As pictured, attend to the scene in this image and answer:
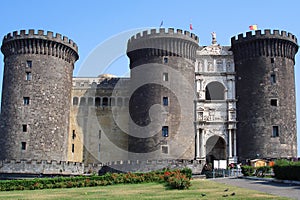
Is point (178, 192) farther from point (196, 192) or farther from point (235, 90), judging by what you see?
point (235, 90)

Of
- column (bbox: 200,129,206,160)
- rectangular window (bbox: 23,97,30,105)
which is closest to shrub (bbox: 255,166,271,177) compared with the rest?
column (bbox: 200,129,206,160)

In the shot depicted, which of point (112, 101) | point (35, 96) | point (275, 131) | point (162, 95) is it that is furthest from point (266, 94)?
point (35, 96)

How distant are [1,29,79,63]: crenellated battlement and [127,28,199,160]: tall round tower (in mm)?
7315

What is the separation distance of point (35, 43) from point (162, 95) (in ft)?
44.9

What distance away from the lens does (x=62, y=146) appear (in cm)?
4284

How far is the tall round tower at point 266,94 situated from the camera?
41.6 meters

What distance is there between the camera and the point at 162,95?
141 ft

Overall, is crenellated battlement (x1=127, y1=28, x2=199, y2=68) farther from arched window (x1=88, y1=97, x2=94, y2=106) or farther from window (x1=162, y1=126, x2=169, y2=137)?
arched window (x1=88, y1=97, x2=94, y2=106)

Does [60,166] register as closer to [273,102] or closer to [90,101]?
[90,101]

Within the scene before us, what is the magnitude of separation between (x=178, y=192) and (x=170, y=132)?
21050 millimetres

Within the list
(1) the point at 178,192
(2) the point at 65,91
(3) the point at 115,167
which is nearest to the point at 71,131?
(2) the point at 65,91

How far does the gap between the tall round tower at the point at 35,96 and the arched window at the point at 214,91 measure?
1539 cm

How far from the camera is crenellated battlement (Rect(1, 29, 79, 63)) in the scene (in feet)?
143

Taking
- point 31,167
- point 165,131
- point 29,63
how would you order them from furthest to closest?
point 29,63
point 165,131
point 31,167
